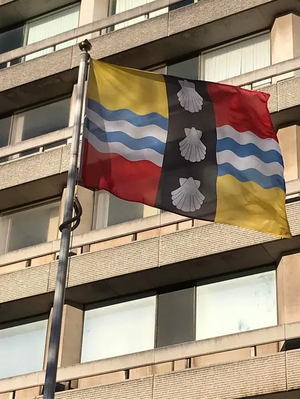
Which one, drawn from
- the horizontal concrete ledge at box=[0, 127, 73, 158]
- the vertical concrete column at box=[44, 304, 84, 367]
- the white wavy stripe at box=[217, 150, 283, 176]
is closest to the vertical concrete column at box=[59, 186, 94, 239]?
the horizontal concrete ledge at box=[0, 127, 73, 158]

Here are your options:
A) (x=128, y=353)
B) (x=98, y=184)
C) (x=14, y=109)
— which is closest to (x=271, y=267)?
(x=128, y=353)

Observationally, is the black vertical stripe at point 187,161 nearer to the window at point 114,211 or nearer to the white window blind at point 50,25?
the window at point 114,211

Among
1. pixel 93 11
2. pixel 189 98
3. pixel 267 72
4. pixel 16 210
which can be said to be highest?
pixel 93 11

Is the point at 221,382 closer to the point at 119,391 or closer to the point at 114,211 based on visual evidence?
the point at 119,391

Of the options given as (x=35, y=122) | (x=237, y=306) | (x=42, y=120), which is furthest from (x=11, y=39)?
(x=237, y=306)

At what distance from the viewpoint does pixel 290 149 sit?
66.3 feet

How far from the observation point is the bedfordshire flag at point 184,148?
14742 millimetres

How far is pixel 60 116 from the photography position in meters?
24.8

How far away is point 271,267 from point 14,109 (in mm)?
9581

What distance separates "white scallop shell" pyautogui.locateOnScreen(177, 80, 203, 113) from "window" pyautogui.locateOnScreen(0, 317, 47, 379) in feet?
25.2

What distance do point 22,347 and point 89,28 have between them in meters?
8.62

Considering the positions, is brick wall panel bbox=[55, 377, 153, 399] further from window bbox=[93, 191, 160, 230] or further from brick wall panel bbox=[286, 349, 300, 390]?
window bbox=[93, 191, 160, 230]

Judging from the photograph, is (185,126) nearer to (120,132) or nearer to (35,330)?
(120,132)

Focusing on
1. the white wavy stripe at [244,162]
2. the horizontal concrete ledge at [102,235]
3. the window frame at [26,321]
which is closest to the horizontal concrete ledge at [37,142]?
the horizontal concrete ledge at [102,235]
